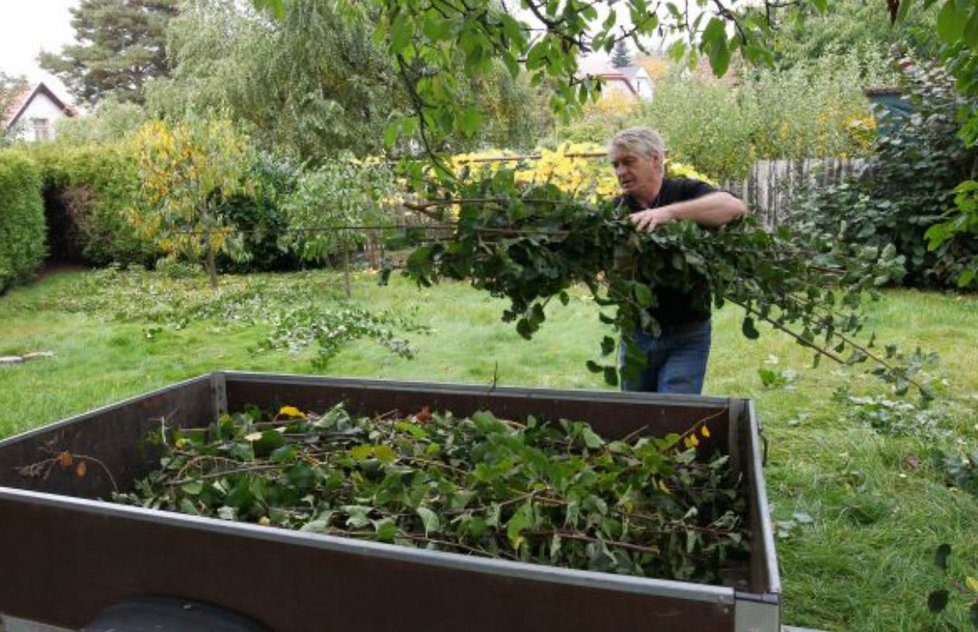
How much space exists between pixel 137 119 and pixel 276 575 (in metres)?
29.2

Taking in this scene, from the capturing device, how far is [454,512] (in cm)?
179

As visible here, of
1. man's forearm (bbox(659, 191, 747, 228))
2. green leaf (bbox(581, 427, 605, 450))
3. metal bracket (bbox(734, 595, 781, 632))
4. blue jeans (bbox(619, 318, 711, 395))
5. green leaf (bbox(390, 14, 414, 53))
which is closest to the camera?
metal bracket (bbox(734, 595, 781, 632))

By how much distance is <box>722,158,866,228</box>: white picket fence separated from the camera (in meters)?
10.1

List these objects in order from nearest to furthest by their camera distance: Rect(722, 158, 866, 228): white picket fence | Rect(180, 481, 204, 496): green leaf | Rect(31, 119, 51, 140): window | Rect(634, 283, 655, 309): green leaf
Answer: Rect(634, 283, 655, 309): green leaf, Rect(180, 481, 204, 496): green leaf, Rect(722, 158, 866, 228): white picket fence, Rect(31, 119, 51, 140): window

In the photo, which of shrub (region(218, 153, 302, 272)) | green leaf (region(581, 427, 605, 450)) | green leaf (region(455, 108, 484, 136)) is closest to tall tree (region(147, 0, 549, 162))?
shrub (region(218, 153, 302, 272))

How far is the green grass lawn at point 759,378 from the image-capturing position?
10.7 feet

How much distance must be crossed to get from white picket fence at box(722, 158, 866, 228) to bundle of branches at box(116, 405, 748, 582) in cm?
868

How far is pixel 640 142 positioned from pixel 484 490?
176cm

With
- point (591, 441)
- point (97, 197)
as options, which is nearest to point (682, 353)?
point (591, 441)

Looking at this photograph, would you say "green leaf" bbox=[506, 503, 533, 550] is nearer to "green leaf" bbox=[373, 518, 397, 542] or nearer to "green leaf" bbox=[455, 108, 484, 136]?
"green leaf" bbox=[373, 518, 397, 542]

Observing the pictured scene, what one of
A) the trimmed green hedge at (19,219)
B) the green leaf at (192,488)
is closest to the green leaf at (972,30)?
the green leaf at (192,488)

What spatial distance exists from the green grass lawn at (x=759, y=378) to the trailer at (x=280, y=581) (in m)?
1.42

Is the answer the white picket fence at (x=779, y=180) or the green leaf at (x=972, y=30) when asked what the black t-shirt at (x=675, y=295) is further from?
the white picket fence at (x=779, y=180)

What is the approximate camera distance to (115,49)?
42.6 meters
